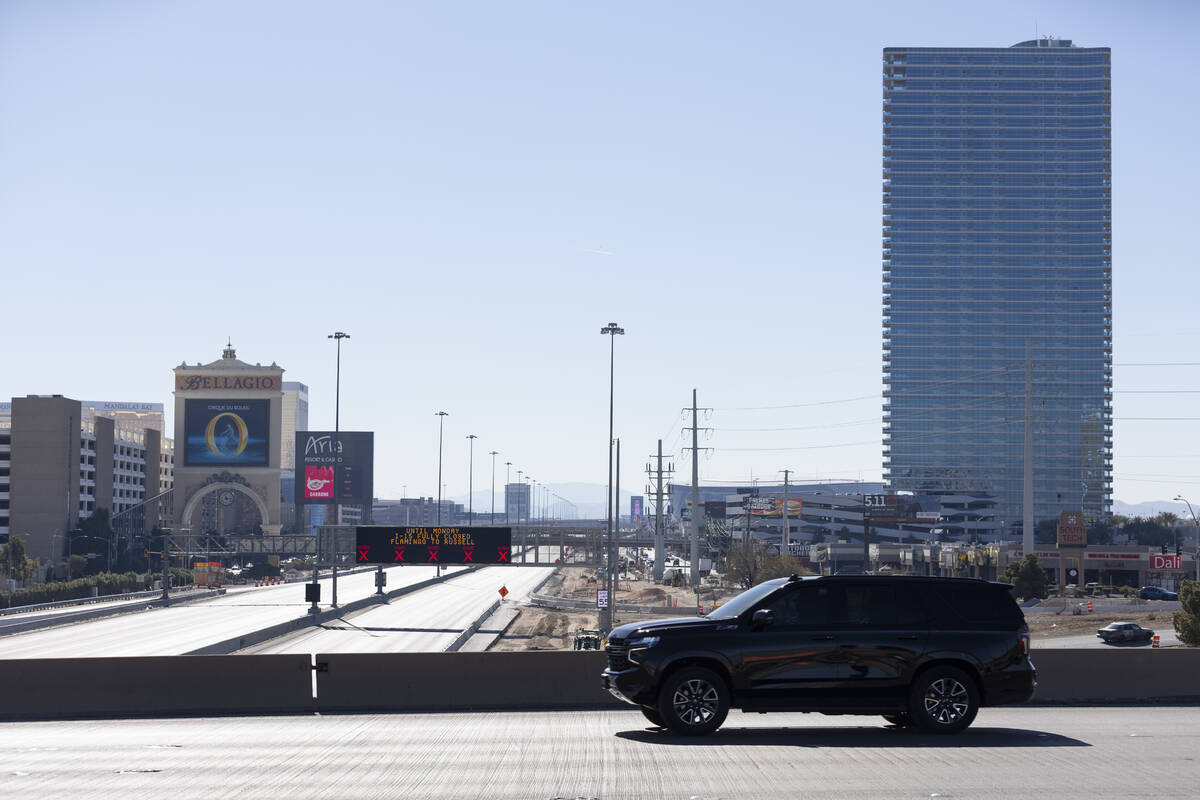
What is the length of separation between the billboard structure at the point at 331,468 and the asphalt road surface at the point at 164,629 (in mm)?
66444

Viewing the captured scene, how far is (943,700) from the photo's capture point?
1551 centimetres

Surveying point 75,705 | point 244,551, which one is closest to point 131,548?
point 244,551

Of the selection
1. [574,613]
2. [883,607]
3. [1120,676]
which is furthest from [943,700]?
[574,613]

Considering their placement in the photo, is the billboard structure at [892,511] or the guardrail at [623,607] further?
the billboard structure at [892,511]

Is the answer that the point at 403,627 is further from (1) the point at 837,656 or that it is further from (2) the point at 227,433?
(2) the point at 227,433

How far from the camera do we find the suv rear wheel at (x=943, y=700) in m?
15.4

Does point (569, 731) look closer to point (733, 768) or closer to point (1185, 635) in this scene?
point (733, 768)

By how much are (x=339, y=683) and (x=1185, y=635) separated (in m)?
46.3

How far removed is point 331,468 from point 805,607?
555 feet

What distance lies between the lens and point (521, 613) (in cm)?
8906

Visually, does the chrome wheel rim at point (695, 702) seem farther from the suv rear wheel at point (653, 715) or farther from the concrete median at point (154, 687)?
the concrete median at point (154, 687)

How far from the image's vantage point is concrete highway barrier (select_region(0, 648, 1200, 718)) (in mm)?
18984

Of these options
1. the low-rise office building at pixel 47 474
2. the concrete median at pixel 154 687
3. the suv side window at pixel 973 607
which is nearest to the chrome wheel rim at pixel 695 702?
the suv side window at pixel 973 607

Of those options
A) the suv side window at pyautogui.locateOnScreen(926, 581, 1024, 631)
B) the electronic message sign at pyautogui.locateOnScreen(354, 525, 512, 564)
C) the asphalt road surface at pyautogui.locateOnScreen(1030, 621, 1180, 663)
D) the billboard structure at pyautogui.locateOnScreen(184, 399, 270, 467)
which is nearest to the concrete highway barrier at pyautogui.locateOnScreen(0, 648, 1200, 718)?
the suv side window at pyautogui.locateOnScreen(926, 581, 1024, 631)
